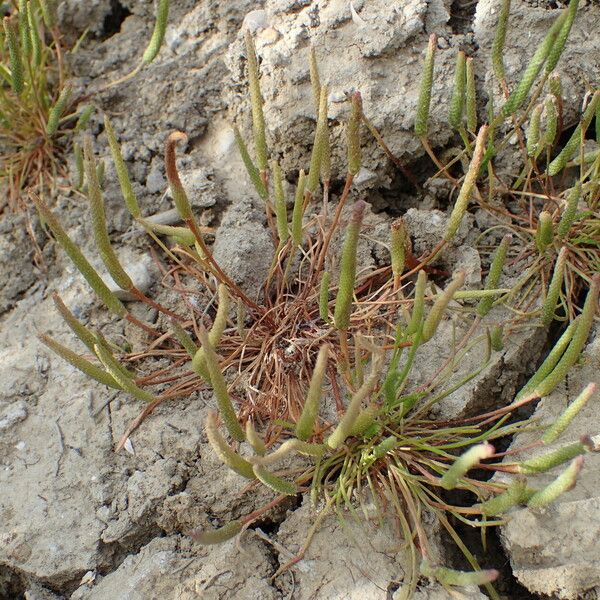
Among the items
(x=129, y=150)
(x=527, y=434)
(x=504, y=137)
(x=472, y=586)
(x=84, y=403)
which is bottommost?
(x=472, y=586)

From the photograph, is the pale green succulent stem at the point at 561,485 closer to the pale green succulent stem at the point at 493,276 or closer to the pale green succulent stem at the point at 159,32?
the pale green succulent stem at the point at 493,276

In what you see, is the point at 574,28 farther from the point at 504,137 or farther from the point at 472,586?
the point at 472,586

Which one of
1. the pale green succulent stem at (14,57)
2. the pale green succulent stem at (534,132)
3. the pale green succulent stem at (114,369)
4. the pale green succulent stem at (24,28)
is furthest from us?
the pale green succulent stem at (24,28)

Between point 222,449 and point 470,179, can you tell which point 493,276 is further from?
point 222,449

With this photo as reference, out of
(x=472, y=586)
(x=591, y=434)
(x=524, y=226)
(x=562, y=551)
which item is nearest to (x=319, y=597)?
(x=472, y=586)

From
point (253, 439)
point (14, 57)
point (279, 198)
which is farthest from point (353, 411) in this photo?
point (14, 57)

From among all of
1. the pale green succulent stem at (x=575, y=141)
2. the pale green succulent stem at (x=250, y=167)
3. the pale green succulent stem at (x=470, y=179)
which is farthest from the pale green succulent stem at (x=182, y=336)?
the pale green succulent stem at (x=575, y=141)
